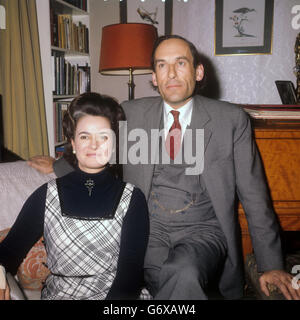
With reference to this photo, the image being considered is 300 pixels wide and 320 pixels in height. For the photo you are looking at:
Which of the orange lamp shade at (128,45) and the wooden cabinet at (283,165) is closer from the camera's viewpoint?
the wooden cabinet at (283,165)

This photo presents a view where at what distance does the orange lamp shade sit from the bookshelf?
0.64 metres

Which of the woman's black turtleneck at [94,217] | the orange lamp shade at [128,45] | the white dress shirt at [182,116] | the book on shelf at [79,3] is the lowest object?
the woman's black turtleneck at [94,217]

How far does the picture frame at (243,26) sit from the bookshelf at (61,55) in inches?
55.0

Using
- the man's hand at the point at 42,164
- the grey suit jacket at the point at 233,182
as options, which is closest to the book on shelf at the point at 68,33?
the man's hand at the point at 42,164

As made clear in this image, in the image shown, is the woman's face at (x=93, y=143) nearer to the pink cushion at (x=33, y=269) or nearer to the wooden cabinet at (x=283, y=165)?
the pink cushion at (x=33, y=269)

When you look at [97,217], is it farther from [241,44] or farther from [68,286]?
[241,44]

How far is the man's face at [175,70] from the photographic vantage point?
1.47 metres

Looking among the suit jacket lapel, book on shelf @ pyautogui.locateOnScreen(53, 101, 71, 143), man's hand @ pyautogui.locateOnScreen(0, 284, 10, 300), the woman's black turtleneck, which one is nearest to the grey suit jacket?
the suit jacket lapel

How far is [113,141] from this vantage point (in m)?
1.22

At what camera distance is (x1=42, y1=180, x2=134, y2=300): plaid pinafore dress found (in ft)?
3.61

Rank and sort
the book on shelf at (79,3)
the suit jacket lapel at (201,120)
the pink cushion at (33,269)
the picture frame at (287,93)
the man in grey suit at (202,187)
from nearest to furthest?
the pink cushion at (33,269) < the man in grey suit at (202,187) < the suit jacket lapel at (201,120) < the picture frame at (287,93) < the book on shelf at (79,3)
